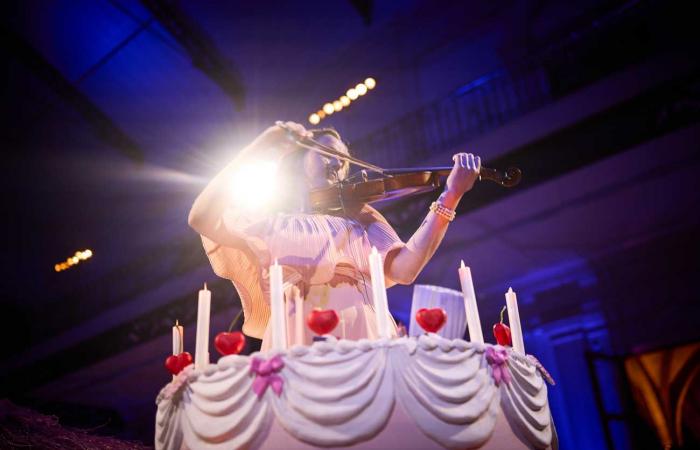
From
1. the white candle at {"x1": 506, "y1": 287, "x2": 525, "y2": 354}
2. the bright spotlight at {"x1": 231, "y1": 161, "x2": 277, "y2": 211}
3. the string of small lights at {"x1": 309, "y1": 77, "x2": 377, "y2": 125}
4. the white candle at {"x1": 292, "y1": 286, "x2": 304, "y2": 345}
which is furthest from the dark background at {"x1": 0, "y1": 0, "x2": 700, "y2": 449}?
the white candle at {"x1": 292, "y1": 286, "x2": 304, "y2": 345}

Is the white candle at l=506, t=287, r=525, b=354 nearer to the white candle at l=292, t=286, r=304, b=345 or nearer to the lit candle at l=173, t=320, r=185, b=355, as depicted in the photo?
the white candle at l=292, t=286, r=304, b=345

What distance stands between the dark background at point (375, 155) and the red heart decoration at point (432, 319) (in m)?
4.73

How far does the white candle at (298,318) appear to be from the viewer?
157 centimetres

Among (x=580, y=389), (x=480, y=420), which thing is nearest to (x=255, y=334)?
(x=480, y=420)

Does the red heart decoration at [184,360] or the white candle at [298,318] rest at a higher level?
the white candle at [298,318]

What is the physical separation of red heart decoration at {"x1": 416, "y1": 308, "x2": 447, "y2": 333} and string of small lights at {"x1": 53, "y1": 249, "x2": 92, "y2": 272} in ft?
37.0

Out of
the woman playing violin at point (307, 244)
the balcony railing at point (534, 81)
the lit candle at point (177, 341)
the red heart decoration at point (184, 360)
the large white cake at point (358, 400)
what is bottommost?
the large white cake at point (358, 400)

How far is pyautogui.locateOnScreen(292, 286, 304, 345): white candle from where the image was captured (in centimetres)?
157

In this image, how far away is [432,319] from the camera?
4.19 ft

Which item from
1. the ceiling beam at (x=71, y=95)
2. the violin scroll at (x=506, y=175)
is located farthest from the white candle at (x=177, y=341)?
the ceiling beam at (x=71, y=95)

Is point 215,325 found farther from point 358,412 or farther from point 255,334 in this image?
A: point 358,412

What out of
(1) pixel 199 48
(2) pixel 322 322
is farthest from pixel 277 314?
(1) pixel 199 48

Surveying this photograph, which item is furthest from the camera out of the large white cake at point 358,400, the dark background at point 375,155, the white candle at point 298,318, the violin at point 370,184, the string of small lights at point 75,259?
the string of small lights at point 75,259

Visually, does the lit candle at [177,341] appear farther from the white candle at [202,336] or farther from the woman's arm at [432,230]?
the woman's arm at [432,230]
